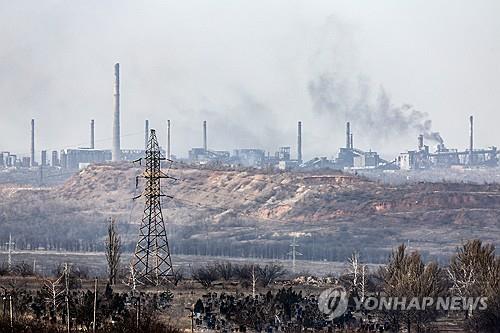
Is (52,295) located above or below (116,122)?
below

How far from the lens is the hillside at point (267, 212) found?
236 ft

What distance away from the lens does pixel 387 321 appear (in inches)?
1188

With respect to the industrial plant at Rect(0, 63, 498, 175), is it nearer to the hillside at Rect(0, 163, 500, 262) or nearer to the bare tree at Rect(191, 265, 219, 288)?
the hillside at Rect(0, 163, 500, 262)

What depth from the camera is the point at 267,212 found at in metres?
86.9

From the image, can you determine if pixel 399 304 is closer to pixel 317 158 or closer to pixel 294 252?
pixel 294 252

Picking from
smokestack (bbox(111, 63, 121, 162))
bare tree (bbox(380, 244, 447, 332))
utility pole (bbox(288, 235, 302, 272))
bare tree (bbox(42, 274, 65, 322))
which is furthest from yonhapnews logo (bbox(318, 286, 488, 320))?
smokestack (bbox(111, 63, 121, 162))

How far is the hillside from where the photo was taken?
72000mm

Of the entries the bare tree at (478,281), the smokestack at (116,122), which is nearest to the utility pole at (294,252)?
the bare tree at (478,281)

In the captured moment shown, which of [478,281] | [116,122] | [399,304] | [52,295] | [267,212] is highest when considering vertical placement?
[116,122]

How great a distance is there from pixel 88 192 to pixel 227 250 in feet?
100

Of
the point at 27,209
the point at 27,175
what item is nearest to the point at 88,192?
the point at 27,209

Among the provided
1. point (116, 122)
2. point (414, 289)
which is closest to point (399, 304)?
point (414, 289)

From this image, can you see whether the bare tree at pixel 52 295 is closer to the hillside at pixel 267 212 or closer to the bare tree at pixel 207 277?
the bare tree at pixel 207 277

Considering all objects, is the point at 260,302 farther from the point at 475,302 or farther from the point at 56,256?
the point at 56,256
